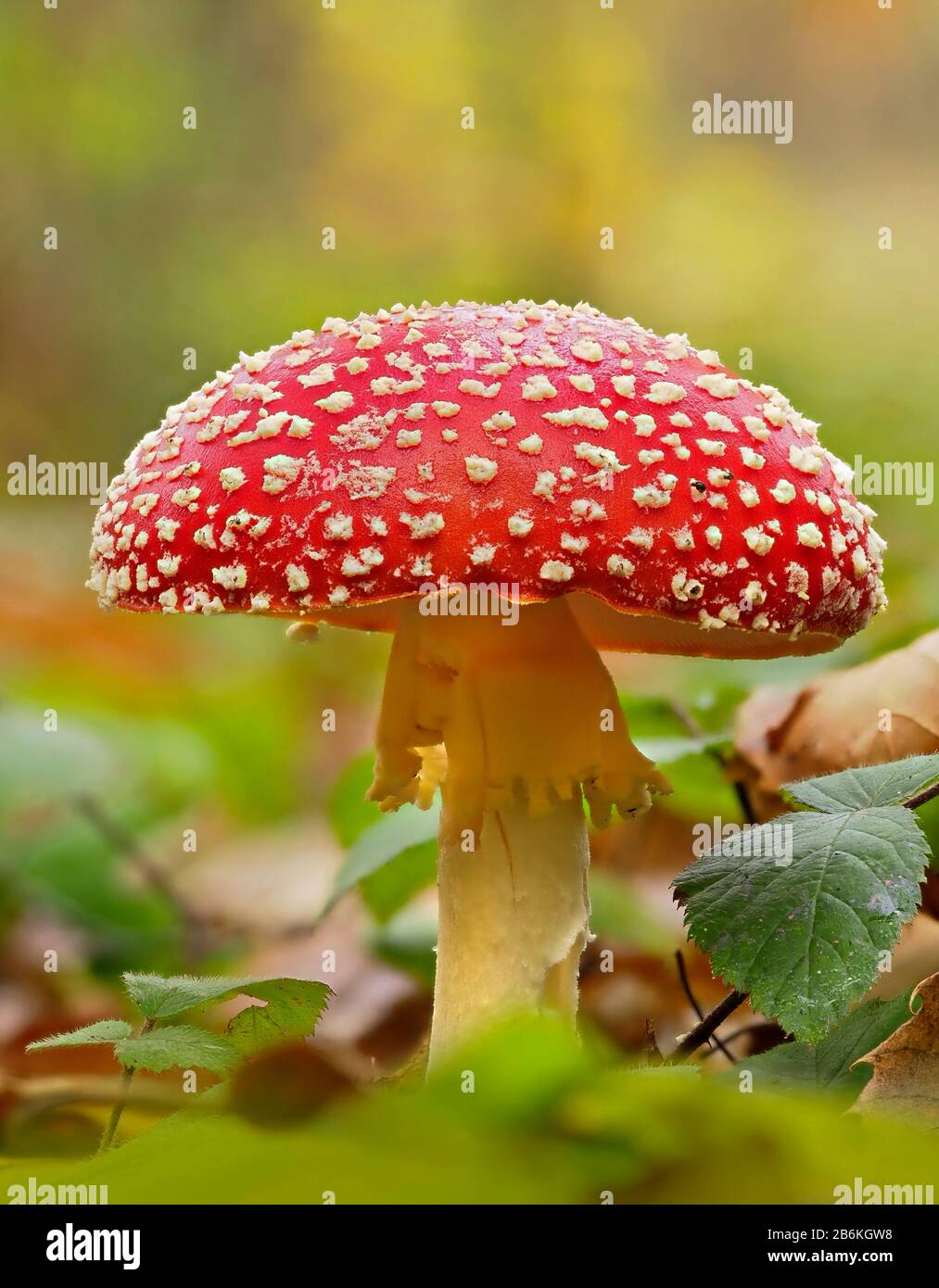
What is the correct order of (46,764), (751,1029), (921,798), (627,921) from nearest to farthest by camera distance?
(921,798) → (751,1029) → (627,921) → (46,764)

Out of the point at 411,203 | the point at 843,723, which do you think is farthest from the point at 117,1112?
the point at 411,203

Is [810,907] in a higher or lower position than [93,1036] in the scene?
higher

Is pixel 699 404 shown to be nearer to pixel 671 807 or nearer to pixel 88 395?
pixel 671 807

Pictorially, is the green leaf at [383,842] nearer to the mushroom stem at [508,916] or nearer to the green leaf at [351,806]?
the green leaf at [351,806]

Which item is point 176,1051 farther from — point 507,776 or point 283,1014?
point 507,776

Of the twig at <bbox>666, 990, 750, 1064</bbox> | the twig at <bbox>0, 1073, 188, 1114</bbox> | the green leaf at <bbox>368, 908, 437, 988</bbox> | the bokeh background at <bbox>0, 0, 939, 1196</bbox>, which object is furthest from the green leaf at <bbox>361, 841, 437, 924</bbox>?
the bokeh background at <bbox>0, 0, 939, 1196</bbox>

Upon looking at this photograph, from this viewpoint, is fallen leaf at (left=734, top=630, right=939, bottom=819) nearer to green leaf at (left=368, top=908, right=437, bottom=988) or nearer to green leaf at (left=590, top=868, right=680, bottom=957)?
green leaf at (left=590, top=868, right=680, bottom=957)
